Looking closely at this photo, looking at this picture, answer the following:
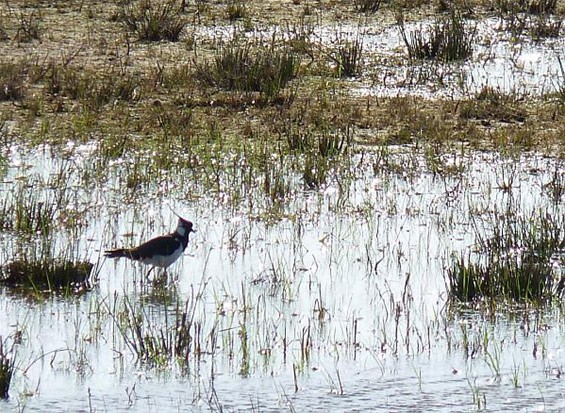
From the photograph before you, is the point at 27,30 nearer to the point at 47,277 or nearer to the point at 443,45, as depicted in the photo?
the point at 443,45

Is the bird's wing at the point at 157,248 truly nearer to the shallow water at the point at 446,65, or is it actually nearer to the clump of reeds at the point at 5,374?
the clump of reeds at the point at 5,374

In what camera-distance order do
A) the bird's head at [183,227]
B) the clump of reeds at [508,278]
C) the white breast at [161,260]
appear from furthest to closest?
the bird's head at [183,227] → the white breast at [161,260] → the clump of reeds at [508,278]

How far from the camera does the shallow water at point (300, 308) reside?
6.14 meters

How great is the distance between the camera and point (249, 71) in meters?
12.5

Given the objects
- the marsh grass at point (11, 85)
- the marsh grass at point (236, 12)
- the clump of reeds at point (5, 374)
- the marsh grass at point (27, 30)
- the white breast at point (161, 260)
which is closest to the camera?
the clump of reeds at point (5, 374)

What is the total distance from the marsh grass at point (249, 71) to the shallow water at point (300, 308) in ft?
7.84

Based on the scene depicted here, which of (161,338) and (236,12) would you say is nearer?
(161,338)

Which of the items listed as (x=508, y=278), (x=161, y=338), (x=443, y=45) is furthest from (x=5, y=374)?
(x=443, y=45)

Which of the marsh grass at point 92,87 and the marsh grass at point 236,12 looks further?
the marsh grass at point 236,12

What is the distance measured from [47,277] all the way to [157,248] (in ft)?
2.15

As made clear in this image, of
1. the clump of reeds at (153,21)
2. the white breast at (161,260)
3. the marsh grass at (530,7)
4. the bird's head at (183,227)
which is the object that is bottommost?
the white breast at (161,260)

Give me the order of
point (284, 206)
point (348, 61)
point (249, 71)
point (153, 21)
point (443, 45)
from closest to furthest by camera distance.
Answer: point (284, 206)
point (249, 71)
point (348, 61)
point (443, 45)
point (153, 21)

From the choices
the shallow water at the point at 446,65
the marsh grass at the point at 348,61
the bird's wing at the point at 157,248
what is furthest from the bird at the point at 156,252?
the marsh grass at the point at 348,61

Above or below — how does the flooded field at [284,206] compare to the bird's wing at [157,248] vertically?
below
